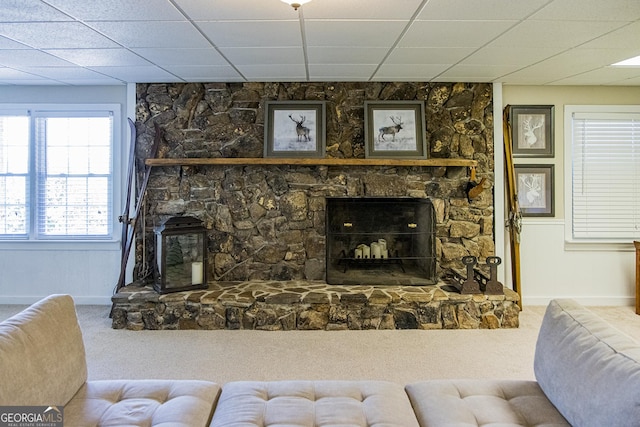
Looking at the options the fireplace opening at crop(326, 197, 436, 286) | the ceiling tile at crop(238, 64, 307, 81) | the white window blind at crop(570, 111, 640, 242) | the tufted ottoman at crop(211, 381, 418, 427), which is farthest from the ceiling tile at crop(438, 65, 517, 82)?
the tufted ottoman at crop(211, 381, 418, 427)

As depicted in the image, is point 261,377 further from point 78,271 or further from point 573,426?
point 78,271

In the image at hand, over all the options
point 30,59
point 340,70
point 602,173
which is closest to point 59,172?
point 30,59

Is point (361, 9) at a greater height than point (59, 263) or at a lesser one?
greater

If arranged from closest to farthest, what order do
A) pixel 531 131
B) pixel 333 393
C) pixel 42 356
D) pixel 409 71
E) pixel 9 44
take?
pixel 42 356, pixel 333 393, pixel 9 44, pixel 409 71, pixel 531 131

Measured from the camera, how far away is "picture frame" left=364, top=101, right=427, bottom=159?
397cm

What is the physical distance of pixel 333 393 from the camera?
1.55 metres

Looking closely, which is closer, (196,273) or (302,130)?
(196,273)

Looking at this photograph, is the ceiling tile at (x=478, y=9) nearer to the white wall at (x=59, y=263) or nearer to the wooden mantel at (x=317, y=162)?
the wooden mantel at (x=317, y=162)

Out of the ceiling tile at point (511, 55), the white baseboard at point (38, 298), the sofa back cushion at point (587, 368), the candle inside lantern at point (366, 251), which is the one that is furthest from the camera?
the white baseboard at point (38, 298)

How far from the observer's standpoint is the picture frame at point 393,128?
3967mm

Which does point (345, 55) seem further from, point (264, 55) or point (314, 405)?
point (314, 405)

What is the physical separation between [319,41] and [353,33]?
28 cm

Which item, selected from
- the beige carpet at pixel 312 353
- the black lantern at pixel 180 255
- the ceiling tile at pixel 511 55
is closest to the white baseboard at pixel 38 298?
the beige carpet at pixel 312 353

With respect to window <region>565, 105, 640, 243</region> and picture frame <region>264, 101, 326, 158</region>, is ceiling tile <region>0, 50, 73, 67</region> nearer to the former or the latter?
picture frame <region>264, 101, 326, 158</region>
